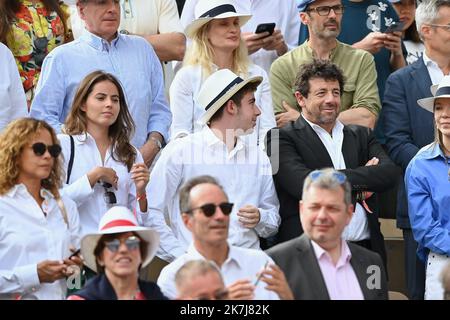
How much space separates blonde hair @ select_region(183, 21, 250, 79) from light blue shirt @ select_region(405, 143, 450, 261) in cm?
157

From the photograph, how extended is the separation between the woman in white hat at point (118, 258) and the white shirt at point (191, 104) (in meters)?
2.22

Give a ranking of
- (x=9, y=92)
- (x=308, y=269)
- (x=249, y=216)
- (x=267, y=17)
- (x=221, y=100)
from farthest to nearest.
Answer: (x=267, y=17) < (x=9, y=92) < (x=221, y=100) < (x=249, y=216) < (x=308, y=269)

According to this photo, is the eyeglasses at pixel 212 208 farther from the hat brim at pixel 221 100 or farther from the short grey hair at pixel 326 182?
the hat brim at pixel 221 100

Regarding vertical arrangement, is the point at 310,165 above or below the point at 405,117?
below

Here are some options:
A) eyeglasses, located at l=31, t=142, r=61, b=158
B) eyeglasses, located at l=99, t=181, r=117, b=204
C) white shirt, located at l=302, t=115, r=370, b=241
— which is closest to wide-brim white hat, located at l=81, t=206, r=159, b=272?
eyeglasses, located at l=31, t=142, r=61, b=158

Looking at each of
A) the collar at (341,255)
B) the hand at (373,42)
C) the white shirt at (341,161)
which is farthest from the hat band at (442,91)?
the collar at (341,255)

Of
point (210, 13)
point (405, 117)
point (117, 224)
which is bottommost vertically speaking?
point (117, 224)

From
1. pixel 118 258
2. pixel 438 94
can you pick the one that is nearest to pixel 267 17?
pixel 438 94

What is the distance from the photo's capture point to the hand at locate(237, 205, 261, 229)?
9758 mm

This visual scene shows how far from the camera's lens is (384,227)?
11.5 metres

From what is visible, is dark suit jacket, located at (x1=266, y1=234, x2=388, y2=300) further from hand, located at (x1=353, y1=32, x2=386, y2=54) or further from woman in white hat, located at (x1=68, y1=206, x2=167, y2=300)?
hand, located at (x1=353, y1=32, x2=386, y2=54)

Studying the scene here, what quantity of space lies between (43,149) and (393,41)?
3.77m

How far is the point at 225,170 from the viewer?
9.93 meters

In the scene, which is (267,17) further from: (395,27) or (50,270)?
(50,270)
